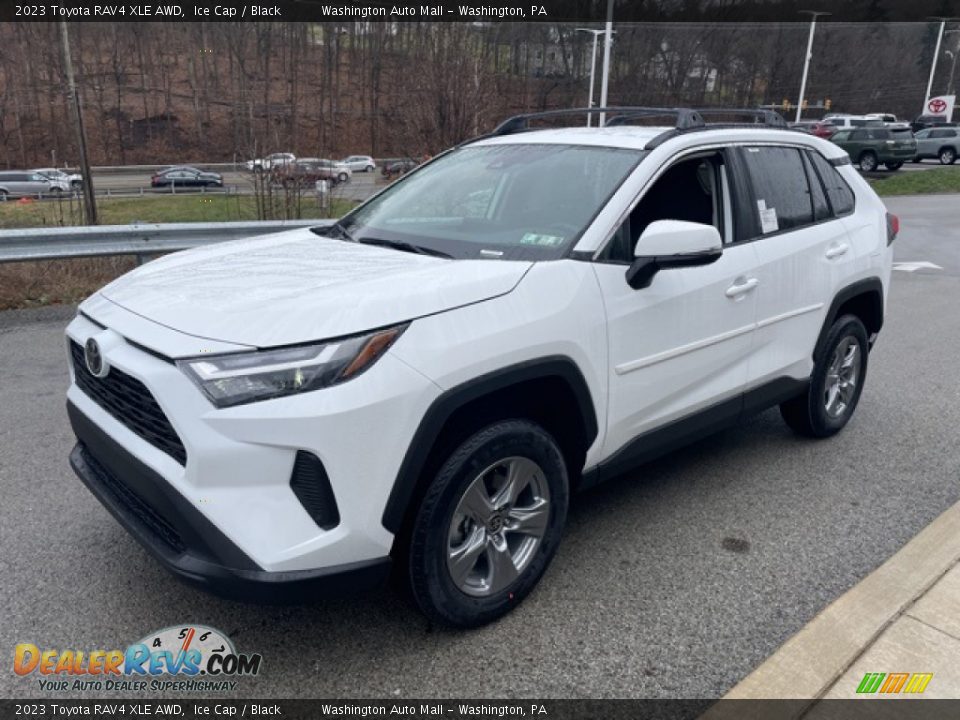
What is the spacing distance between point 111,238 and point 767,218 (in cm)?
589

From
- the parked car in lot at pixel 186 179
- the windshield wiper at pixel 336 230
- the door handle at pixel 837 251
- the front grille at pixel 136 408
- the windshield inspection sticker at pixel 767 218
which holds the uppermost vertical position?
the windshield inspection sticker at pixel 767 218

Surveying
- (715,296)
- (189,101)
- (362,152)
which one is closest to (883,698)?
(715,296)

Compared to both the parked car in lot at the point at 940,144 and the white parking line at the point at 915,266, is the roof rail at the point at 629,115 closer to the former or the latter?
the white parking line at the point at 915,266

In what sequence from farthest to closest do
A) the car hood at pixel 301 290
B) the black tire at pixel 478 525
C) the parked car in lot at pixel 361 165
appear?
the parked car in lot at pixel 361 165 → the black tire at pixel 478 525 → the car hood at pixel 301 290

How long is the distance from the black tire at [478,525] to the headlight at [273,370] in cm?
51

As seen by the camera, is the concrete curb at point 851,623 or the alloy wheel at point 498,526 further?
the alloy wheel at point 498,526

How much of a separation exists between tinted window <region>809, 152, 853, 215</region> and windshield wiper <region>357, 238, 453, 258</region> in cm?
250

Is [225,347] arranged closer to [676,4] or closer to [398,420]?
[398,420]

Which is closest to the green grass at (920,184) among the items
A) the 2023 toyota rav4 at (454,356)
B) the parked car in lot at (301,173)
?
the parked car in lot at (301,173)

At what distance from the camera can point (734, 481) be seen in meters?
4.04

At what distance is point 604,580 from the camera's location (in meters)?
3.11

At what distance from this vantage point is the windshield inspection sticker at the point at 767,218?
12.3 feet

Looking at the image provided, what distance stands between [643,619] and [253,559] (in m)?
1.50

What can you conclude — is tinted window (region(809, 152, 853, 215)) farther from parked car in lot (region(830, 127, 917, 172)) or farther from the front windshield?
parked car in lot (region(830, 127, 917, 172))
